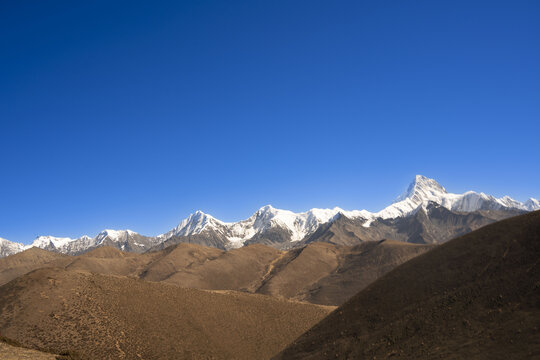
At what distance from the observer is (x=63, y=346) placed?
45.9 meters

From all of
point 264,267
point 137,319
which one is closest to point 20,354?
point 137,319

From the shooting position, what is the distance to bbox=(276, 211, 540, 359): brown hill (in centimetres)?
2741

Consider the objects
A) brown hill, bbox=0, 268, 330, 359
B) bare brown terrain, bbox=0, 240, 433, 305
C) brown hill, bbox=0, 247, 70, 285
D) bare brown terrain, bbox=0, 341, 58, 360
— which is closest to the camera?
bare brown terrain, bbox=0, 341, 58, 360

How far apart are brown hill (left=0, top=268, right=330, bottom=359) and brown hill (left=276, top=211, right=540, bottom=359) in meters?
15.7

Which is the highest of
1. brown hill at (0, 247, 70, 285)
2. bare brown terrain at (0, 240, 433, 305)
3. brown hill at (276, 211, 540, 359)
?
brown hill at (0, 247, 70, 285)

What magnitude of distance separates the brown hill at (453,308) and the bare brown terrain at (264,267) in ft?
271

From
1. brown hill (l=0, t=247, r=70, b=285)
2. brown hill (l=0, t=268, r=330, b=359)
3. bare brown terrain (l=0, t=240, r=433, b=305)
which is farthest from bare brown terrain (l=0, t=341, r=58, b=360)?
brown hill (l=0, t=247, r=70, b=285)

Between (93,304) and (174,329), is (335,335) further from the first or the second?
(93,304)

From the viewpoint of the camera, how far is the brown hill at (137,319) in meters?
48.4

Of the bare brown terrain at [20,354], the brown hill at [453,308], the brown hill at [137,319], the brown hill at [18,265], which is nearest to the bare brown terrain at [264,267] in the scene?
the brown hill at [18,265]

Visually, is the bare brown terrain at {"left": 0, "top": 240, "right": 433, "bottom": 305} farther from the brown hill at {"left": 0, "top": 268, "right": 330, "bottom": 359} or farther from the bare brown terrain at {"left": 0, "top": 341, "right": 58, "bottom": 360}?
the bare brown terrain at {"left": 0, "top": 341, "right": 58, "bottom": 360}

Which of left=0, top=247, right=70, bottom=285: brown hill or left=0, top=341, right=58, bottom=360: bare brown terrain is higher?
left=0, top=247, right=70, bottom=285: brown hill

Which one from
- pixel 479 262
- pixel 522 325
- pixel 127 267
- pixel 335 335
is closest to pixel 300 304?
pixel 335 335

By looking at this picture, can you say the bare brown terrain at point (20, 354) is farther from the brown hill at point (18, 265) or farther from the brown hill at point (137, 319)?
the brown hill at point (18, 265)
